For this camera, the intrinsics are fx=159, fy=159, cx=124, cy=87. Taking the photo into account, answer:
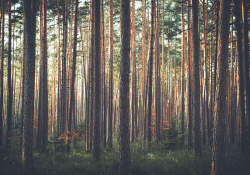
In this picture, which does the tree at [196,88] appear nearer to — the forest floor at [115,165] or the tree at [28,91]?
the forest floor at [115,165]

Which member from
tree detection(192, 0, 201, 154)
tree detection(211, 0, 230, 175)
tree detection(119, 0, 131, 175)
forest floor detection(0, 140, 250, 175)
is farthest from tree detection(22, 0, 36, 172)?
tree detection(192, 0, 201, 154)

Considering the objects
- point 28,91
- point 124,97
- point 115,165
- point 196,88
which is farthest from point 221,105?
point 28,91

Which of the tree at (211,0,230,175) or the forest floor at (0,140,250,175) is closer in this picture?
the tree at (211,0,230,175)

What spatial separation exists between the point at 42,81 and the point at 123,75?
189 inches

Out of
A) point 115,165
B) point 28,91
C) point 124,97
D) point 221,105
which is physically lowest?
point 115,165

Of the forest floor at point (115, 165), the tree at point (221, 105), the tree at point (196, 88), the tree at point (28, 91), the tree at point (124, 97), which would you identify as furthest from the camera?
the tree at point (196, 88)

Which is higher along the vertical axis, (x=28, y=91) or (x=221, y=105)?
(x=28, y=91)

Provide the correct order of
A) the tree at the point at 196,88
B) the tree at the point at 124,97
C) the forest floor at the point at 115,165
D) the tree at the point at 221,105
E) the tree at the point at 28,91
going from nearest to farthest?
the tree at the point at 221,105
the tree at the point at 124,97
the tree at the point at 28,91
the forest floor at the point at 115,165
the tree at the point at 196,88

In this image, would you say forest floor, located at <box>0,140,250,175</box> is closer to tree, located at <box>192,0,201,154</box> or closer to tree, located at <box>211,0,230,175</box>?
tree, located at <box>192,0,201,154</box>

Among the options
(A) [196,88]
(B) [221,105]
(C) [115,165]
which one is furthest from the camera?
(A) [196,88]

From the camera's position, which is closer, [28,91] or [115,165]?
[28,91]

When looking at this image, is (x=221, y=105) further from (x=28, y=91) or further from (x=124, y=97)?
(x=28, y=91)

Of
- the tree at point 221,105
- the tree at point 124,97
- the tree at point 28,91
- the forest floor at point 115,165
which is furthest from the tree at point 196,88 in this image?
the tree at point 28,91

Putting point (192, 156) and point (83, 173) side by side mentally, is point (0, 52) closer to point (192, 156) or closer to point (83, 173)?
point (83, 173)
